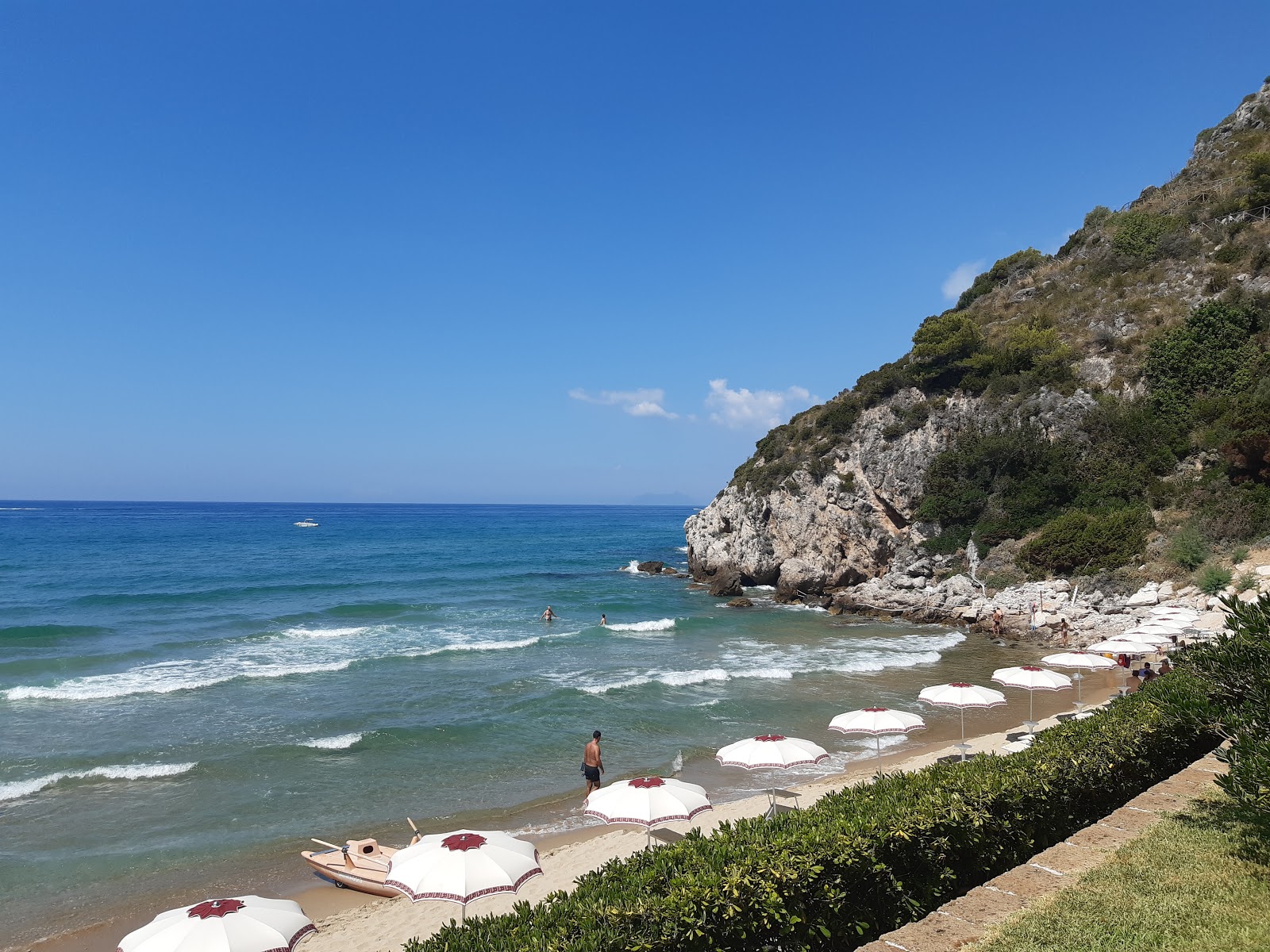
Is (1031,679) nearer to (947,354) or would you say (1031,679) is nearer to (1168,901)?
(1168,901)

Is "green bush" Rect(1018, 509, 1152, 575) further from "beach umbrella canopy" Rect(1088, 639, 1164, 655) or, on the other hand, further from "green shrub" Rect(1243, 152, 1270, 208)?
"green shrub" Rect(1243, 152, 1270, 208)

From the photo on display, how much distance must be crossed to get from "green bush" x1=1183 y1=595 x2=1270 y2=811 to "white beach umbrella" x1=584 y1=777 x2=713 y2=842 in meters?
6.39

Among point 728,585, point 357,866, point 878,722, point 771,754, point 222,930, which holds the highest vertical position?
point 222,930

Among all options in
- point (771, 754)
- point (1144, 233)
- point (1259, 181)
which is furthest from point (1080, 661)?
point (1259, 181)

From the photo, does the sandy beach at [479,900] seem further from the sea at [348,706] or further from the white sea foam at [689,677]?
the white sea foam at [689,677]

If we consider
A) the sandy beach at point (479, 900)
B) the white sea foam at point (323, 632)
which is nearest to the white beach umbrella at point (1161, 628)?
the sandy beach at point (479, 900)

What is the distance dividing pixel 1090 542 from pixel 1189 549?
13.5 ft

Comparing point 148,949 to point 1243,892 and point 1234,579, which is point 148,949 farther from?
point 1234,579

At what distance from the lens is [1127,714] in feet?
31.6

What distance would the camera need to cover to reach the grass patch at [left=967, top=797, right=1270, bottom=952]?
5.38 metres

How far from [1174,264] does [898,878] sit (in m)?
56.3

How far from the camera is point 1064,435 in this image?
133 feet

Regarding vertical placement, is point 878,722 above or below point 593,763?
above

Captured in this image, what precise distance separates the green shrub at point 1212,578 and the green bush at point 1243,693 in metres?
22.1
